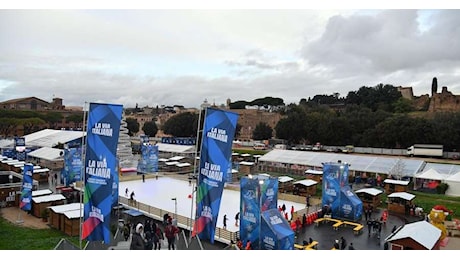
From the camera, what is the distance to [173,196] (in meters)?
21.5

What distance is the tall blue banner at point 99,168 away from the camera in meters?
9.44

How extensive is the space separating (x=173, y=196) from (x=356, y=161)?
15.4 metres

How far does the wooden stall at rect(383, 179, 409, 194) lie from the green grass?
56.8ft

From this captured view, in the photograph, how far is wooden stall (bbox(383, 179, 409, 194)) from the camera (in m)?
21.8

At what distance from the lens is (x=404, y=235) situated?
11492mm

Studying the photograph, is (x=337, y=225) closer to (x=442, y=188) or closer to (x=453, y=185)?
(x=442, y=188)

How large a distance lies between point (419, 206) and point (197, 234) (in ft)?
47.0

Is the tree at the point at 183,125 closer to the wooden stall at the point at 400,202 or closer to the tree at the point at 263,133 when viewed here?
the tree at the point at 263,133

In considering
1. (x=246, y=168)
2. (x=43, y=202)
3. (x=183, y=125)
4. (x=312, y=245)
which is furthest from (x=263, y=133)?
(x=312, y=245)

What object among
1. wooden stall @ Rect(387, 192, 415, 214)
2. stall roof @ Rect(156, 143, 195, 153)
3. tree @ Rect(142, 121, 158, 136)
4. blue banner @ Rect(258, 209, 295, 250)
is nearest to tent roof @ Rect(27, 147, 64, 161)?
stall roof @ Rect(156, 143, 195, 153)

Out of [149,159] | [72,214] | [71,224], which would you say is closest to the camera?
[71,224]

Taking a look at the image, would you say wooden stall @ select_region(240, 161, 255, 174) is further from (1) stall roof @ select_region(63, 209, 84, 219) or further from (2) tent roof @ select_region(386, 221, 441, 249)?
(2) tent roof @ select_region(386, 221, 441, 249)

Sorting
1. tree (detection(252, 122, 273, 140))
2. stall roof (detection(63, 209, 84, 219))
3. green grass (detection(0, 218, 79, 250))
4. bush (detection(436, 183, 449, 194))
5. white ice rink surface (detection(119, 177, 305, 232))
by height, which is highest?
tree (detection(252, 122, 273, 140))

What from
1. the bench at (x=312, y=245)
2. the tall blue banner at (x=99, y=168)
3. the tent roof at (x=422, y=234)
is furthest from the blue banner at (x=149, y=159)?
the tent roof at (x=422, y=234)
